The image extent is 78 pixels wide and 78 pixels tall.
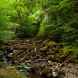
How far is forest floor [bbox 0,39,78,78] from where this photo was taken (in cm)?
673

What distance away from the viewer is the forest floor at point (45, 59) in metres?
6.73

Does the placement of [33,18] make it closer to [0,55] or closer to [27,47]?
[27,47]

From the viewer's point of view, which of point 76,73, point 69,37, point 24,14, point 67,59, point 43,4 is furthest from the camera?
point 24,14

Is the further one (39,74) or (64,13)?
(64,13)

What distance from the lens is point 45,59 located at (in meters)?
7.82

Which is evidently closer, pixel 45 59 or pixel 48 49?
pixel 45 59

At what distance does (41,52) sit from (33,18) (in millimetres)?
5314

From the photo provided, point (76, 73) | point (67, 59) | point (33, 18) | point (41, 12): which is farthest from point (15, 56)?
point (33, 18)

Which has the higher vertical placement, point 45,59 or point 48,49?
point 48,49

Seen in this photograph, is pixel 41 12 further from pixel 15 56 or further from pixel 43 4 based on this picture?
pixel 15 56

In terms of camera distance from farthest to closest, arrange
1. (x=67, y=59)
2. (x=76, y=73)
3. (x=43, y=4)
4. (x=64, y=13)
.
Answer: (x=43, y=4) → (x=64, y=13) → (x=67, y=59) → (x=76, y=73)

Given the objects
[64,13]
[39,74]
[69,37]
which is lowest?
[39,74]

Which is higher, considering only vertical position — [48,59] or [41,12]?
[41,12]

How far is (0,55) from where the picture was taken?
7941 mm
